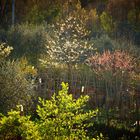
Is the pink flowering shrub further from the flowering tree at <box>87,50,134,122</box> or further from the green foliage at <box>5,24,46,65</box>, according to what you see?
the green foliage at <box>5,24,46,65</box>

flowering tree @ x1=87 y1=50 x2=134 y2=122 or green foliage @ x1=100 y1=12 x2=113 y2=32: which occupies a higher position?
green foliage @ x1=100 y1=12 x2=113 y2=32

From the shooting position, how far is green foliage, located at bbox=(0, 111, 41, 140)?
7.34 metres

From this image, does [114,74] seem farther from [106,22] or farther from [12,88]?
[106,22]

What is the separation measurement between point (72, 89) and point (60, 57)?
411 centimetres

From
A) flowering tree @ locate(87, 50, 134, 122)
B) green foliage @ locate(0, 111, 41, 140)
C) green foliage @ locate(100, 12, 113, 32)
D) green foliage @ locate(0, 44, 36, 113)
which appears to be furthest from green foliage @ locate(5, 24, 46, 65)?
green foliage @ locate(0, 111, 41, 140)

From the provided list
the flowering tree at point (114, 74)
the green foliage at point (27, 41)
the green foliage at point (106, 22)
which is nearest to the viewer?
the flowering tree at point (114, 74)

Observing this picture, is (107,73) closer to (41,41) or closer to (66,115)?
(41,41)

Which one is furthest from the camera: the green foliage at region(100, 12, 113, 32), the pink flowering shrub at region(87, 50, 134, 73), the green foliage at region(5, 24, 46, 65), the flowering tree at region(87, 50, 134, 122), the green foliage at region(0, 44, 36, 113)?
the green foliage at region(100, 12, 113, 32)

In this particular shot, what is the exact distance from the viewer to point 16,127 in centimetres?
774

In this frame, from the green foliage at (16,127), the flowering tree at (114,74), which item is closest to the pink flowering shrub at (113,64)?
the flowering tree at (114,74)

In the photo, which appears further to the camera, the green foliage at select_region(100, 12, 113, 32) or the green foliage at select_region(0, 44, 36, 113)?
the green foliage at select_region(100, 12, 113, 32)

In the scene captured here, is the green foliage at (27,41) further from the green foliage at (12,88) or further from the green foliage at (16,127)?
the green foliage at (16,127)

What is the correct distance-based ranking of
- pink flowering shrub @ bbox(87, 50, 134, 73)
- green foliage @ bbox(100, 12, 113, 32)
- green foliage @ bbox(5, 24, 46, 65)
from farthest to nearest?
green foliage @ bbox(100, 12, 113, 32) → green foliage @ bbox(5, 24, 46, 65) → pink flowering shrub @ bbox(87, 50, 134, 73)

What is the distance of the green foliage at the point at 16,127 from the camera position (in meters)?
7.34
